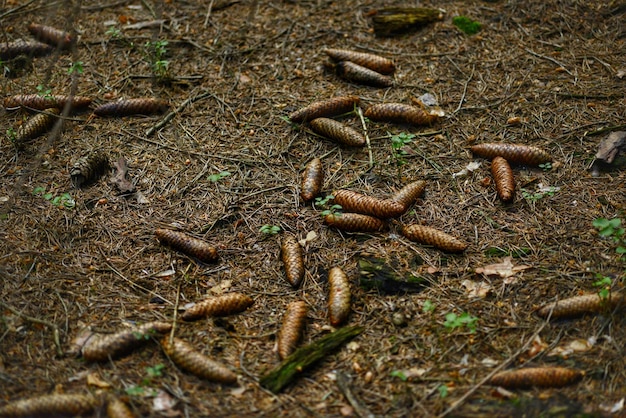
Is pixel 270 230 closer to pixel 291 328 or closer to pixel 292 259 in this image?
pixel 292 259

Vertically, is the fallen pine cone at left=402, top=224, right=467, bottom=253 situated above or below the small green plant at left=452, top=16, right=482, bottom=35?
below

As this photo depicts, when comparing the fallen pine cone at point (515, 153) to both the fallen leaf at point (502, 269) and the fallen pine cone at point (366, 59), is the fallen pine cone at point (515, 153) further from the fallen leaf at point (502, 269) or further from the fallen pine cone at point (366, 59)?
the fallen pine cone at point (366, 59)

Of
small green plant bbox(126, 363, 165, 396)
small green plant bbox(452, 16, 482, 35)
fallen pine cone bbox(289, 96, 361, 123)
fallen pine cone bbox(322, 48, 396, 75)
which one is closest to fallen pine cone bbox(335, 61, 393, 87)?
fallen pine cone bbox(322, 48, 396, 75)

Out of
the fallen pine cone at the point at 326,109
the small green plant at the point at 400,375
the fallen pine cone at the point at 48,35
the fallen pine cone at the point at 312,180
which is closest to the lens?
the small green plant at the point at 400,375

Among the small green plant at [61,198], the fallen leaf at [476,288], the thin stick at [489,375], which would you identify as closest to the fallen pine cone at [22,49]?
the small green plant at [61,198]

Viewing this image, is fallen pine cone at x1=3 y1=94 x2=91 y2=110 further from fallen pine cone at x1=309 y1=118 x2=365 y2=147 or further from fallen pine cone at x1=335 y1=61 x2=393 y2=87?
fallen pine cone at x1=335 y1=61 x2=393 y2=87

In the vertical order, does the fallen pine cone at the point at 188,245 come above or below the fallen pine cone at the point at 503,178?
below
